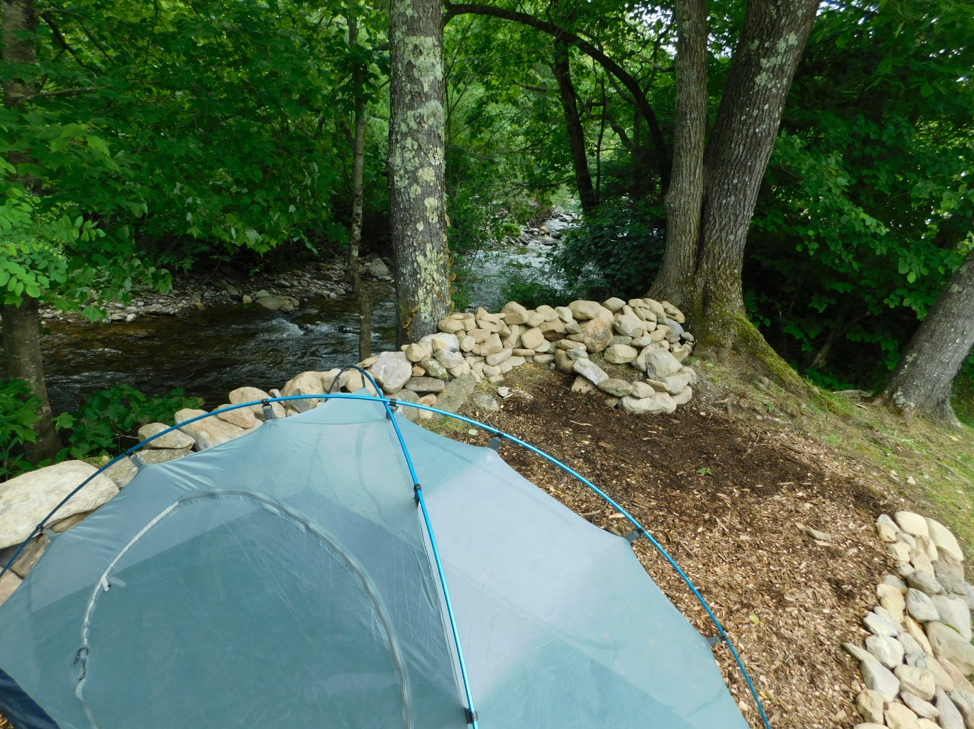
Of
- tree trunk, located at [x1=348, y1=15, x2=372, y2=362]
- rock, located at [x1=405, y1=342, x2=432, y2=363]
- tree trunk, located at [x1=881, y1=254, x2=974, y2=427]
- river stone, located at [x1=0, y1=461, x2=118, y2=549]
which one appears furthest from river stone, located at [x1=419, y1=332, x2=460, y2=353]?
tree trunk, located at [x1=881, y1=254, x2=974, y2=427]

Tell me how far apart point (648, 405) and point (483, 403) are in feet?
4.05

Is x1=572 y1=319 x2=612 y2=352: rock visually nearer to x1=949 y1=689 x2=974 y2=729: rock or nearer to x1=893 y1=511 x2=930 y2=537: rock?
x1=893 y1=511 x2=930 y2=537: rock

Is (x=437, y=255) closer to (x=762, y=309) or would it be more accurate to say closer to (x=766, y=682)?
(x=766, y=682)

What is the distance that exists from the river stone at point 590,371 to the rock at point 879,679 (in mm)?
2387

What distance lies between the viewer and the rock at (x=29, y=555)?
8.65ft

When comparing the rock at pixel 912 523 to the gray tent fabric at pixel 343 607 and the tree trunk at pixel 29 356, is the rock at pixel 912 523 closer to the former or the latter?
the gray tent fabric at pixel 343 607

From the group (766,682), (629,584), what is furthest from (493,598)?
(766,682)

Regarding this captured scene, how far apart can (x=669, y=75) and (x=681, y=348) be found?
16.5 feet

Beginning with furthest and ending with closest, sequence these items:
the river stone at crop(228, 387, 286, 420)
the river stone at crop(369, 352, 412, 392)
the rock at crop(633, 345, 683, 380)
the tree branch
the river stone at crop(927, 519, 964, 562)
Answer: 1. the tree branch
2. the rock at crop(633, 345, 683, 380)
3. the river stone at crop(369, 352, 412, 392)
4. the river stone at crop(228, 387, 286, 420)
5. the river stone at crop(927, 519, 964, 562)

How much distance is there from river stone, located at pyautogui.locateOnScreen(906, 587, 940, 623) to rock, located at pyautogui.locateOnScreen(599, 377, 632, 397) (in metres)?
2.03

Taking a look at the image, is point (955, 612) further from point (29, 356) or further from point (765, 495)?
point (29, 356)

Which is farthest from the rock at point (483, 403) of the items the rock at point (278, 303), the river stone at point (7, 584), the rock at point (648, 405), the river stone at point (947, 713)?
the rock at point (278, 303)

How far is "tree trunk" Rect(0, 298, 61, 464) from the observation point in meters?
4.11

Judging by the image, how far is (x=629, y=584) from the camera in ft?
6.42
